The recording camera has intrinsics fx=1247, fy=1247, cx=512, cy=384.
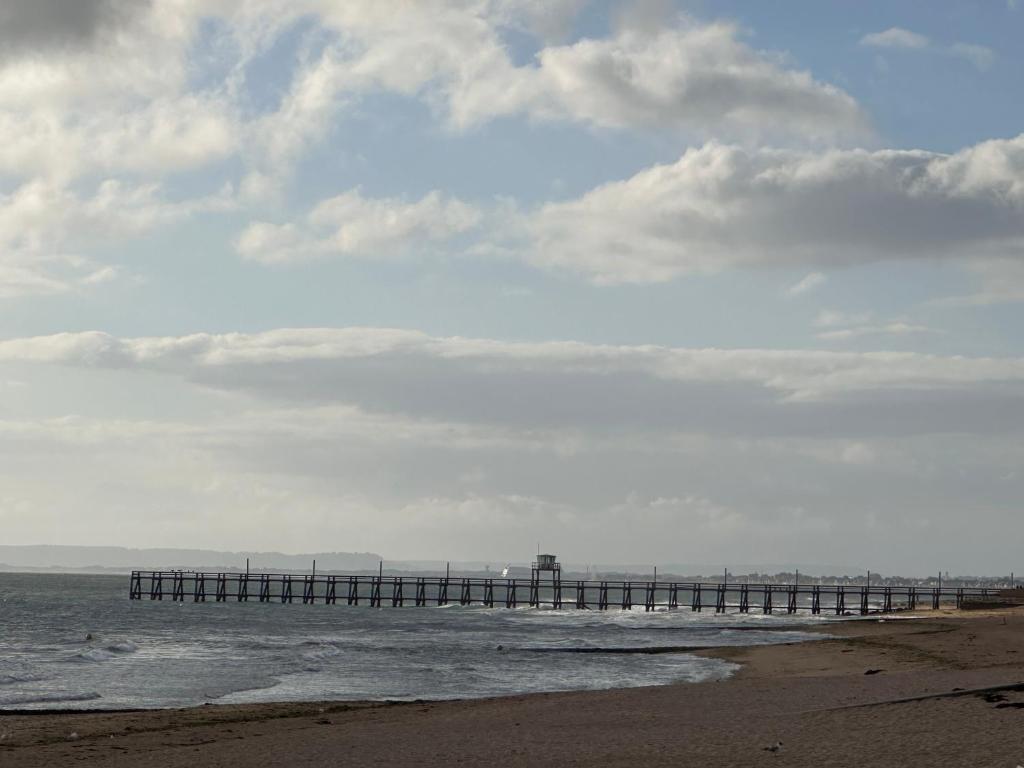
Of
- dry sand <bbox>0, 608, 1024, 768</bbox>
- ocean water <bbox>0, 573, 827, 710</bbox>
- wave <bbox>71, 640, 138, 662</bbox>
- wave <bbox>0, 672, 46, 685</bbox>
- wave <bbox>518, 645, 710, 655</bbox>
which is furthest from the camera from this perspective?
wave <bbox>518, 645, 710, 655</bbox>

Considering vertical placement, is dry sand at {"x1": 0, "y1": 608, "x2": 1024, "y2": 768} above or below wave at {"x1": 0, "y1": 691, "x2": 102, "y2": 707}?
above

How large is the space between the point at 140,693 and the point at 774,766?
61.2ft

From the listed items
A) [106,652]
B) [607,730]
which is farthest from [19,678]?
[607,730]

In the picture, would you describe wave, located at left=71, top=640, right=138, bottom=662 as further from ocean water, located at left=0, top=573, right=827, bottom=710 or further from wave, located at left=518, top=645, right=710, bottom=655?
wave, located at left=518, top=645, right=710, bottom=655

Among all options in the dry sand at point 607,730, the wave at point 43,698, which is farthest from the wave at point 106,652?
the dry sand at point 607,730

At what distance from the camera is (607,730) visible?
17.8 metres

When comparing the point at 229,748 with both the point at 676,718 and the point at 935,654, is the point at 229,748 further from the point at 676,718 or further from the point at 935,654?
the point at 935,654

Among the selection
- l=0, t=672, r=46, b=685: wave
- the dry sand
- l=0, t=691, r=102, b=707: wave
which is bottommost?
l=0, t=672, r=46, b=685: wave

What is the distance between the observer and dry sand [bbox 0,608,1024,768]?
14.7m

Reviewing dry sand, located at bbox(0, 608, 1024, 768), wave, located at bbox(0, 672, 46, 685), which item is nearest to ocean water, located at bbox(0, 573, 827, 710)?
wave, located at bbox(0, 672, 46, 685)

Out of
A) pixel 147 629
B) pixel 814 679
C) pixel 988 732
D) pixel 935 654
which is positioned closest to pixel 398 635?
pixel 147 629

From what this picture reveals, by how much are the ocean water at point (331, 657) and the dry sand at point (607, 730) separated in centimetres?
474

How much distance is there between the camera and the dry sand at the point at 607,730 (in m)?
14.7

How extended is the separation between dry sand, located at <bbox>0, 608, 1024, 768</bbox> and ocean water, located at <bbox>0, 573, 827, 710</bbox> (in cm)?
474
